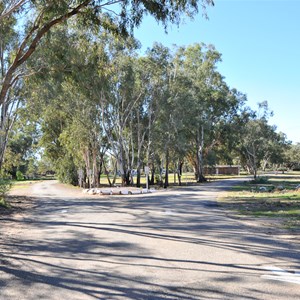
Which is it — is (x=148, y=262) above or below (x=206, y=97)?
below

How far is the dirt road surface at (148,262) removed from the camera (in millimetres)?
5207

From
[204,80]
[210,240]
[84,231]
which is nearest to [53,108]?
[204,80]

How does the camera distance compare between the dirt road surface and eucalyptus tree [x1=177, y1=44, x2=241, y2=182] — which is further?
eucalyptus tree [x1=177, y1=44, x2=241, y2=182]

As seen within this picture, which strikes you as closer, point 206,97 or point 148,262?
point 148,262

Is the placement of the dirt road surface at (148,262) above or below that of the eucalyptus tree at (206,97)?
below

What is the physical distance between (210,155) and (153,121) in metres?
27.7

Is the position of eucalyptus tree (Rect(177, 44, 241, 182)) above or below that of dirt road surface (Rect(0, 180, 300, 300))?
above

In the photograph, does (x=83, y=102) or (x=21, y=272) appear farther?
(x=83, y=102)

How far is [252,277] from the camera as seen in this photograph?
5836 millimetres

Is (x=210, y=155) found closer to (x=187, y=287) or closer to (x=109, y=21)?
(x=109, y=21)

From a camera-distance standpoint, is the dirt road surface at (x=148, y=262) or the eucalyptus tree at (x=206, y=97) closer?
the dirt road surface at (x=148, y=262)

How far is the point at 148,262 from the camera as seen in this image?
682cm

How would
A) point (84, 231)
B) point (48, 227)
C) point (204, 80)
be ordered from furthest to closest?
1. point (204, 80)
2. point (48, 227)
3. point (84, 231)

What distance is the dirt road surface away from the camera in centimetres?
521
